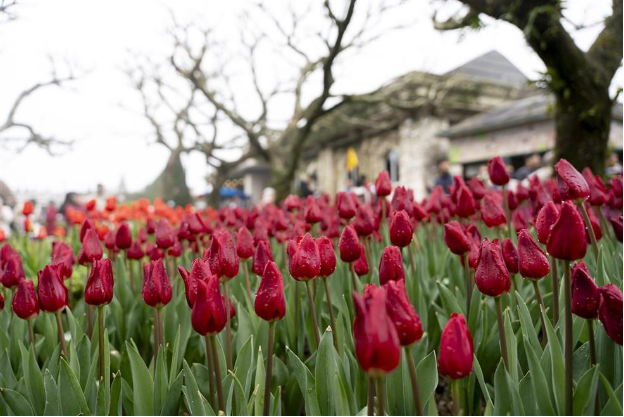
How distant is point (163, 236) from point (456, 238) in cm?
115

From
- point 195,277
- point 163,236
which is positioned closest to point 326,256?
point 195,277

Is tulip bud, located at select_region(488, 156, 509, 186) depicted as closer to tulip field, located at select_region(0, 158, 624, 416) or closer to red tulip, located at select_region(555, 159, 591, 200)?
tulip field, located at select_region(0, 158, 624, 416)

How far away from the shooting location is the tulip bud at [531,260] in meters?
1.12

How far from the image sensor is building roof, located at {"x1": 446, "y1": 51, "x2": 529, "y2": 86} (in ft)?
79.7

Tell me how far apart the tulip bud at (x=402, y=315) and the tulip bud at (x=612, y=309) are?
0.31 metres

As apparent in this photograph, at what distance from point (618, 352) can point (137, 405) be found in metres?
1.03

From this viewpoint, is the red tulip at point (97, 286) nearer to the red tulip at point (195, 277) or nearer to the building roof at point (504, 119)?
the red tulip at point (195, 277)

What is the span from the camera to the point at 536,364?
0.94 metres

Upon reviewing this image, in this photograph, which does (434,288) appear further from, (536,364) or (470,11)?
(470,11)

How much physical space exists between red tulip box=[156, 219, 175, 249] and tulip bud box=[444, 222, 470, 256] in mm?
1106

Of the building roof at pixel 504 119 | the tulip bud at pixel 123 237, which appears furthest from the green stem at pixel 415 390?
the building roof at pixel 504 119

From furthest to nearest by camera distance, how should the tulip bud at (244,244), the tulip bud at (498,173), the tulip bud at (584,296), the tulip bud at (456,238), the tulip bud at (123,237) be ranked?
the tulip bud at (498,173) → the tulip bud at (123,237) → the tulip bud at (244,244) → the tulip bud at (456,238) → the tulip bud at (584,296)

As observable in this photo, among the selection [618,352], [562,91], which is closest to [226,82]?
[562,91]

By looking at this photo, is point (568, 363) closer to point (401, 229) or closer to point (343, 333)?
point (343, 333)
